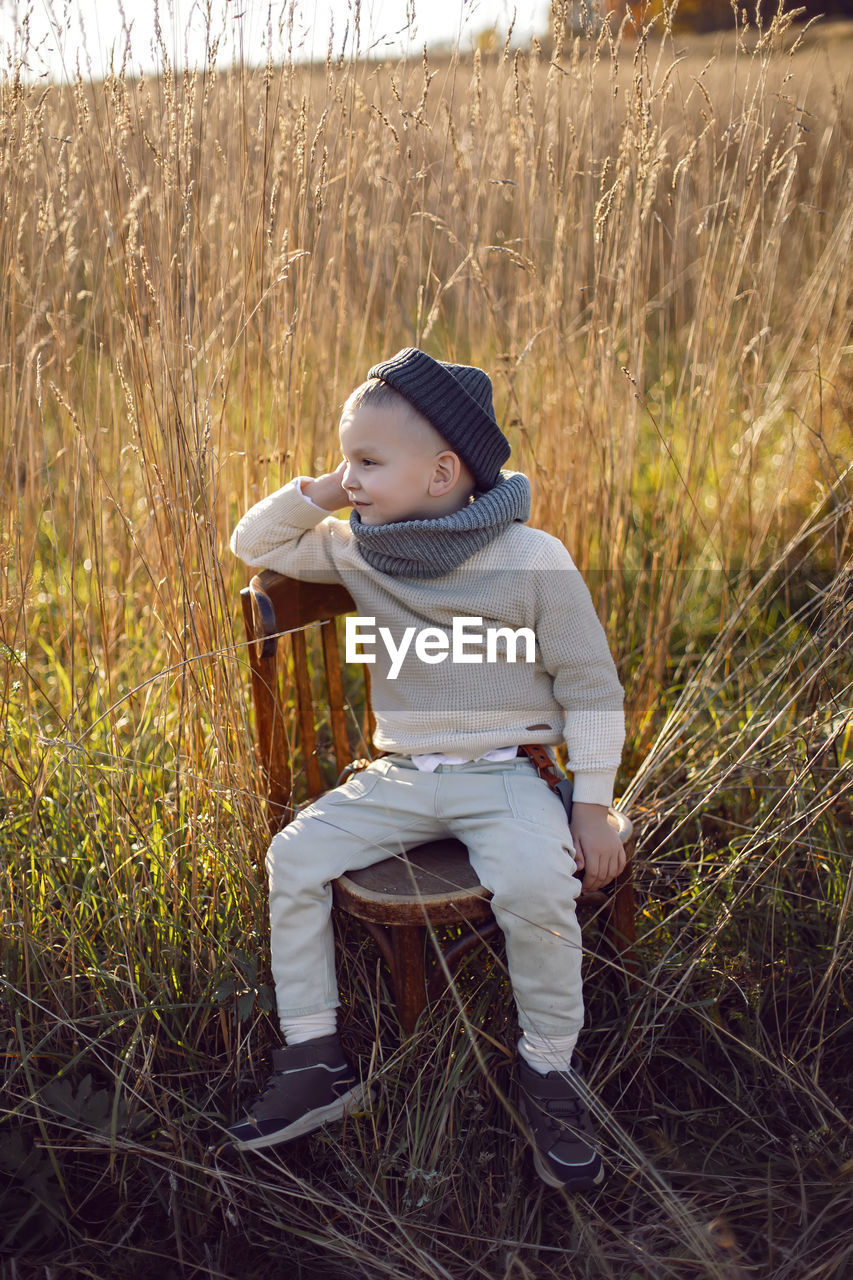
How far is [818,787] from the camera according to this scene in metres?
2.00

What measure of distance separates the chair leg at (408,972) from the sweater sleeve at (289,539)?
652mm

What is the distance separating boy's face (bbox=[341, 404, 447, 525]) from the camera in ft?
5.32

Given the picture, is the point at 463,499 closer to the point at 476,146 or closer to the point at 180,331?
the point at 180,331

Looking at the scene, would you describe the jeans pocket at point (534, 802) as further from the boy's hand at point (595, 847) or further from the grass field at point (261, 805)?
the grass field at point (261, 805)

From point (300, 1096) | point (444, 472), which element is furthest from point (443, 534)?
point (300, 1096)

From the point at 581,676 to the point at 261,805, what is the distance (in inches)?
25.0

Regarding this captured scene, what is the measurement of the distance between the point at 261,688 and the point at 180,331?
0.63 meters

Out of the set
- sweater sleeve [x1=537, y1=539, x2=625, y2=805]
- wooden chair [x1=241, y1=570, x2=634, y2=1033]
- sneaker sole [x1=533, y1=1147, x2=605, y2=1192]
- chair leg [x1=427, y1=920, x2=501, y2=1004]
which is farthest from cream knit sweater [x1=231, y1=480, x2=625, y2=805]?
sneaker sole [x1=533, y1=1147, x2=605, y2=1192]

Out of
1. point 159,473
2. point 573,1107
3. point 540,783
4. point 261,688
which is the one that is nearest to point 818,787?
point 540,783

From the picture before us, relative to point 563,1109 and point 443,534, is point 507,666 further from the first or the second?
point 563,1109

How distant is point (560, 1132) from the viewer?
1538mm

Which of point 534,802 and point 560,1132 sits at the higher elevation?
point 534,802

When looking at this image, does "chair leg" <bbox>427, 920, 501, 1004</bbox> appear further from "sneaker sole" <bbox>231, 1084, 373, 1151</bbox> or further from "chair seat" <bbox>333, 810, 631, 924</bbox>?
"sneaker sole" <bbox>231, 1084, 373, 1151</bbox>

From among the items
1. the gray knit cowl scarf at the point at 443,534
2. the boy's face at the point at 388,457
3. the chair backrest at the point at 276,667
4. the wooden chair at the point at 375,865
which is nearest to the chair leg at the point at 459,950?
the wooden chair at the point at 375,865
